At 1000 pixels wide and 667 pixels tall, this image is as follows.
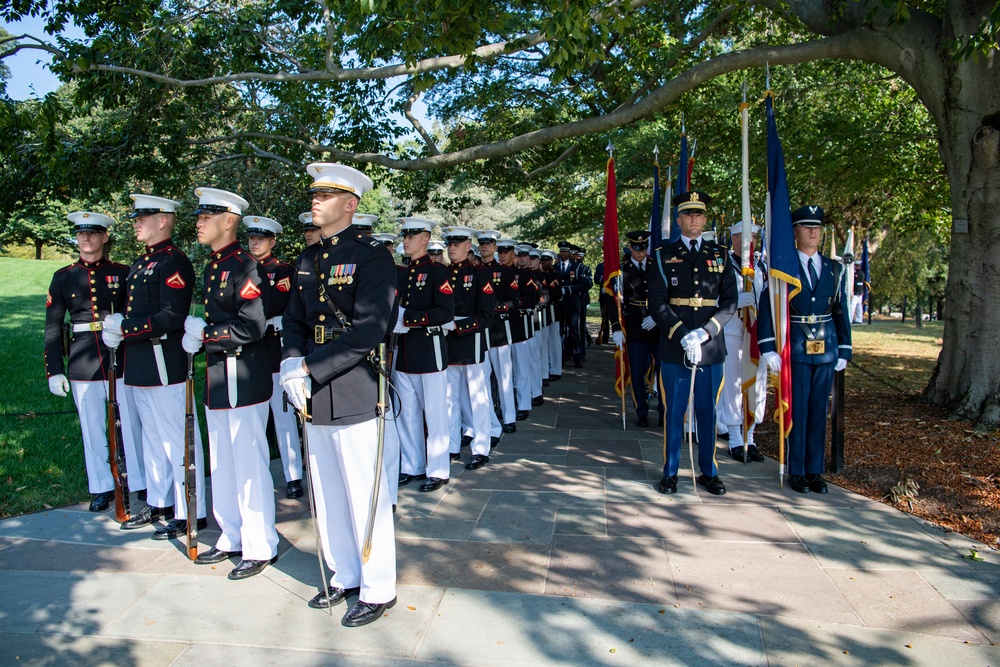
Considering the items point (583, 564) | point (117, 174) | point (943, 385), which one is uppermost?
point (117, 174)

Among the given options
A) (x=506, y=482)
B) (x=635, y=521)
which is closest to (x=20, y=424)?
(x=506, y=482)

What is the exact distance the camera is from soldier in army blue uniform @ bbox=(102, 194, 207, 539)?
490 centimetres

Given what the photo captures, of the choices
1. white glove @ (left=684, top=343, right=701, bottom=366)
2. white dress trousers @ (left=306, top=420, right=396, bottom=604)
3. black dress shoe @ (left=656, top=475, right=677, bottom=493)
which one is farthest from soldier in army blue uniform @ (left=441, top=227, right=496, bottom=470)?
white dress trousers @ (left=306, top=420, right=396, bottom=604)

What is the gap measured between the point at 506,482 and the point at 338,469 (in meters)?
2.40

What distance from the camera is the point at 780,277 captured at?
5770 millimetres

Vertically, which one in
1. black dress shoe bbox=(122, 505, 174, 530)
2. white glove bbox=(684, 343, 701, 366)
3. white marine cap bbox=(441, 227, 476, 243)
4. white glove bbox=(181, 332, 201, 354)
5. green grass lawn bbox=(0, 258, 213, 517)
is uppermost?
white marine cap bbox=(441, 227, 476, 243)

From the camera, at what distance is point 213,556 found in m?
4.53

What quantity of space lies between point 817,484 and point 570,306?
8451 mm

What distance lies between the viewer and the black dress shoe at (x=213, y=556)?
4.50 meters

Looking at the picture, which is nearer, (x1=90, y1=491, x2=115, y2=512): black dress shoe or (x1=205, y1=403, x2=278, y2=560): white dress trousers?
(x1=205, y1=403, x2=278, y2=560): white dress trousers

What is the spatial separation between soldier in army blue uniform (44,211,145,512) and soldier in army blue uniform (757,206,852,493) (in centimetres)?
527

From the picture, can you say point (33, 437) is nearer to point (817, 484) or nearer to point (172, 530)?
point (172, 530)

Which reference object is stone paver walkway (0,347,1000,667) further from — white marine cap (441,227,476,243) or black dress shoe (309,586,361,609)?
white marine cap (441,227,476,243)

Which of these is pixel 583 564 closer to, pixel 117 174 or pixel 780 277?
pixel 780 277
